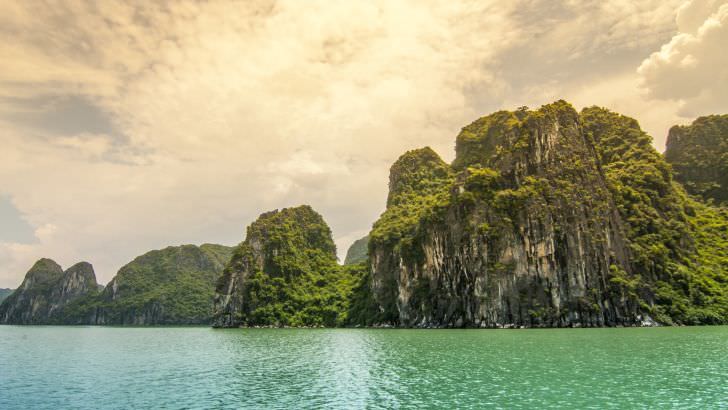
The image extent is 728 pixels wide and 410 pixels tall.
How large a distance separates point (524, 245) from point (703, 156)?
239 feet

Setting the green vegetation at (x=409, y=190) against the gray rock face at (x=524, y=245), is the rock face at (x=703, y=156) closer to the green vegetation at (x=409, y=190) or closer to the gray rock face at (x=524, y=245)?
the gray rock face at (x=524, y=245)

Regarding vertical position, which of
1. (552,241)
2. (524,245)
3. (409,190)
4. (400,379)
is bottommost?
(400,379)

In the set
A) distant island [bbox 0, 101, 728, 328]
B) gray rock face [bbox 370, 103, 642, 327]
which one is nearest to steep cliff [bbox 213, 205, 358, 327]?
distant island [bbox 0, 101, 728, 328]

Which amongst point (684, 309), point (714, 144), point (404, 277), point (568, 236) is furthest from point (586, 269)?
point (714, 144)

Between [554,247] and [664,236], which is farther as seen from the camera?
[664,236]

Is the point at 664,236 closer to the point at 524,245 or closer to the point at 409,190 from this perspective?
the point at 524,245

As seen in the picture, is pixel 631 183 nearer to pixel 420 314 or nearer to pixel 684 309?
pixel 684 309

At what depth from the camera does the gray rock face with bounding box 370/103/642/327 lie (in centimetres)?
7756

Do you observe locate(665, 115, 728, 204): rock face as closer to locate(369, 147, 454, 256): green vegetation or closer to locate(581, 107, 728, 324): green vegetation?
locate(581, 107, 728, 324): green vegetation

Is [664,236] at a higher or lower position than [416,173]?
lower

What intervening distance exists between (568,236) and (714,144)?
7024 centimetres

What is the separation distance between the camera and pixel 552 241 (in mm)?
80625

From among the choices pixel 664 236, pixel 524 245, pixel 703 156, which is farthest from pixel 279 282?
pixel 703 156

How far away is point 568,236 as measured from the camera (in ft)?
266
